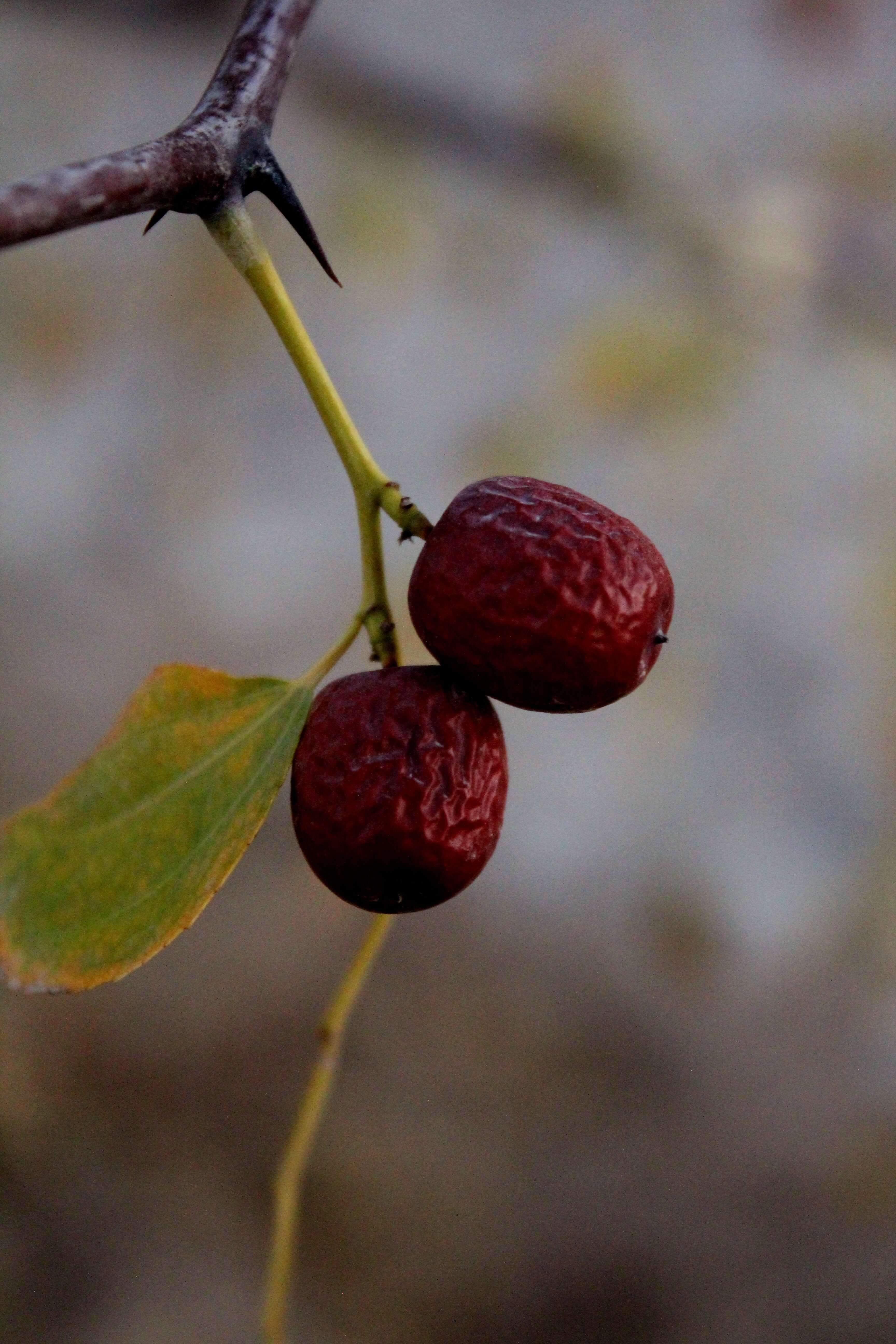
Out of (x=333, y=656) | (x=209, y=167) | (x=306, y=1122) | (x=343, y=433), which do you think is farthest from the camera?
(x=306, y=1122)

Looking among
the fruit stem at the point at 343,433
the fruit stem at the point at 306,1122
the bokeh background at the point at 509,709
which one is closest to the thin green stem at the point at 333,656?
the fruit stem at the point at 343,433

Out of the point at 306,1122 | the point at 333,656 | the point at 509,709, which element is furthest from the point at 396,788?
the point at 509,709

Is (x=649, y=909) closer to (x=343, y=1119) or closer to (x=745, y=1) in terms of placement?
(x=343, y=1119)

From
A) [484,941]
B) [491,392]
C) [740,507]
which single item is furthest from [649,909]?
[491,392]

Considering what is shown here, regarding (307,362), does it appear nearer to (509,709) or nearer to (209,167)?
(209,167)

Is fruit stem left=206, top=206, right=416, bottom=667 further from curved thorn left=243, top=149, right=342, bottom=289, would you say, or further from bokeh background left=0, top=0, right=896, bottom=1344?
bokeh background left=0, top=0, right=896, bottom=1344

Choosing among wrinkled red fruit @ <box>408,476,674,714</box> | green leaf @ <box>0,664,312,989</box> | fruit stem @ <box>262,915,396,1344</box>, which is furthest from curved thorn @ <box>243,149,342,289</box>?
fruit stem @ <box>262,915,396,1344</box>
